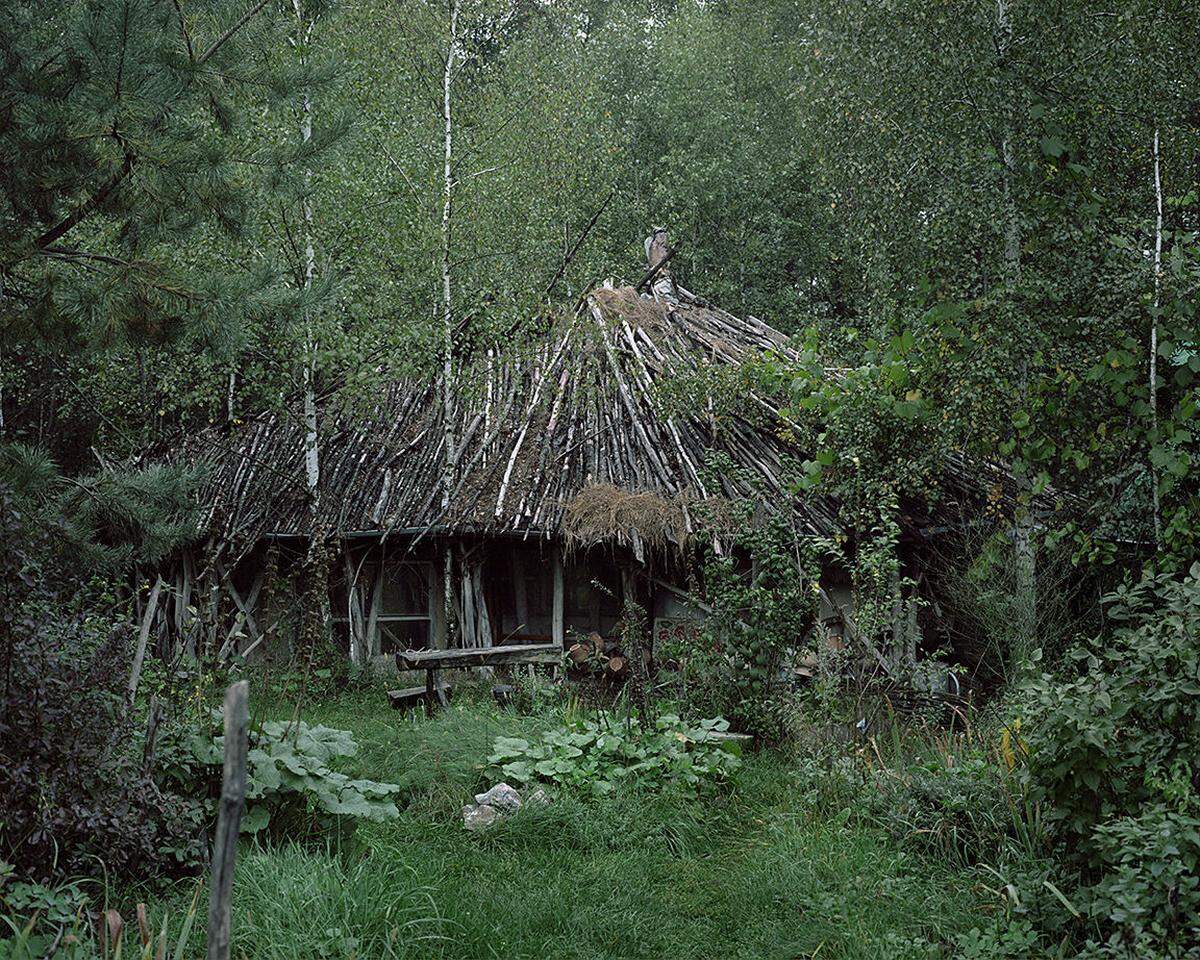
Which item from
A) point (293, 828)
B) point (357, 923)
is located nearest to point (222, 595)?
point (293, 828)

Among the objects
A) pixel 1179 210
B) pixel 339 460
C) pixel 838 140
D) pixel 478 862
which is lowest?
pixel 478 862

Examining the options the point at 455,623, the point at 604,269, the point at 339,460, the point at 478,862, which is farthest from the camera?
the point at 604,269

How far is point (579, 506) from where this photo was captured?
1139 centimetres

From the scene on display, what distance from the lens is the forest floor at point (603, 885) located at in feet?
14.1

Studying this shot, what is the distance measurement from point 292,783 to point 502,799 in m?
1.41

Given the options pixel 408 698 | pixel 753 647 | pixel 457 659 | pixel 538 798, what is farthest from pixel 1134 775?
pixel 408 698

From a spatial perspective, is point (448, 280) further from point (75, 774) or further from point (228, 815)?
point (228, 815)

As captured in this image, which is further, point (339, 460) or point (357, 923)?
point (339, 460)

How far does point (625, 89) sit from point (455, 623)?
14.9m

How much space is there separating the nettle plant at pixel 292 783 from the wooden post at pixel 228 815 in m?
3.00

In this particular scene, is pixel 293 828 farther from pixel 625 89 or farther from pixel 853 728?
pixel 625 89

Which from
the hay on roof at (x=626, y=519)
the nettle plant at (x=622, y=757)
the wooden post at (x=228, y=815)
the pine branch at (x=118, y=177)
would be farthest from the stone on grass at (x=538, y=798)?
the hay on roof at (x=626, y=519)

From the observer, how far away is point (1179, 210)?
406 inches

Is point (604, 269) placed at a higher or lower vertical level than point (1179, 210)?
higher
